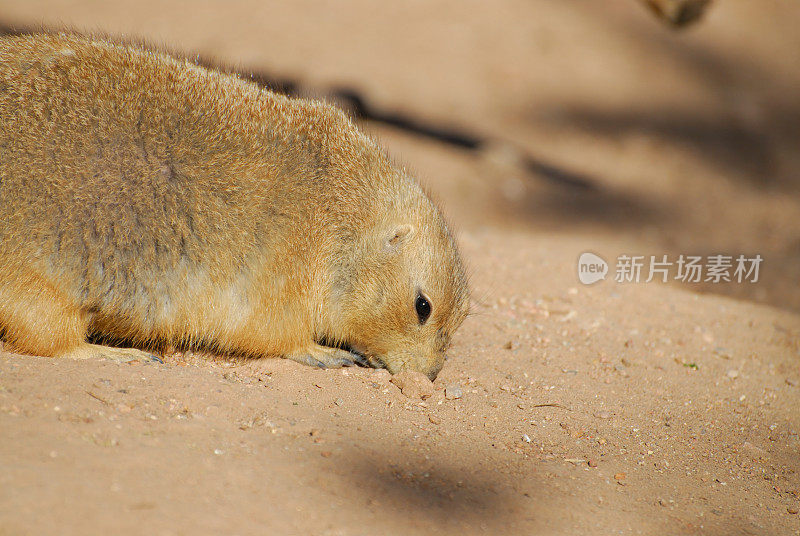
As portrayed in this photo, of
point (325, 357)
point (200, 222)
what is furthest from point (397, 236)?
point (200, 222)

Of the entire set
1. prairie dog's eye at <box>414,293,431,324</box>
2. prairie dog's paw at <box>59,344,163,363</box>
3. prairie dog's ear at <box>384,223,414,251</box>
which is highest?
prairie dog's ear at <box>384,223,414,251</box>

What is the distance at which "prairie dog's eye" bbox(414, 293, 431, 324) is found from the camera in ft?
13.7

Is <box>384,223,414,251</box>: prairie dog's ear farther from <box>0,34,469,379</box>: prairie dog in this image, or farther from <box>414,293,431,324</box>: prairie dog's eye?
<box>414,293,431,324</box>: prairie dog's eye

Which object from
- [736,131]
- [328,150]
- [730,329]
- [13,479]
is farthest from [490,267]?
[736,131]

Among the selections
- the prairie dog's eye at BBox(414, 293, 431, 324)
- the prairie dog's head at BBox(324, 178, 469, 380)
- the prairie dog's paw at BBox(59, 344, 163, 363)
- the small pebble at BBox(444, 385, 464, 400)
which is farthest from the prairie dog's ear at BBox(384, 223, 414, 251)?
the prairie dog's paw at BBox(59, 344, 163, 363)

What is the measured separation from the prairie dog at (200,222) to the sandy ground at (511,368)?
261mm

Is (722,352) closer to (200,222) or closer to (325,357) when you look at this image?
(325,357)

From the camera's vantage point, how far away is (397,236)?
4219mm

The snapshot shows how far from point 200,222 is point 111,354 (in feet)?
2.72

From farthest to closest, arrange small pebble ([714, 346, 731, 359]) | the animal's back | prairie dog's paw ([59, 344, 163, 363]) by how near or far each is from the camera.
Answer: small pebble ([714, 346, 731, 359])
prairie dog's paw ([59, 344, 163, 363])
the animal's back

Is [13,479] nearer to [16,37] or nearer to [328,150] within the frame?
[328,150]

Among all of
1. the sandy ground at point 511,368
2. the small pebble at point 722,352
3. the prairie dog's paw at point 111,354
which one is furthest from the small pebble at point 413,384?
the small pebble at point 722,352

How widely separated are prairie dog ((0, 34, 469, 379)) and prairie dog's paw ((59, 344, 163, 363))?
0.08 ft

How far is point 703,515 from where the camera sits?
3.32 m
